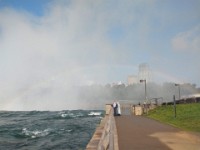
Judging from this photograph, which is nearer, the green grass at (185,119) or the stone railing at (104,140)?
the stone railing at (104,140)

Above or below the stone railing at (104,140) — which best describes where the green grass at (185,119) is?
below

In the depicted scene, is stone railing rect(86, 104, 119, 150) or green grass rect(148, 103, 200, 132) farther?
green grass rect(148, 103, 200, 132)

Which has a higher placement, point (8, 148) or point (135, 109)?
point (135, 109)

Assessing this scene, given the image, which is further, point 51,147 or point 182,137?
point 51,147

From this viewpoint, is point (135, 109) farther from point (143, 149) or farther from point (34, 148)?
point (143, 149)

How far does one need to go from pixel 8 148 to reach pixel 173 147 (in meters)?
28.7

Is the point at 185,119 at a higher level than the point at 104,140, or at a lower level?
lower

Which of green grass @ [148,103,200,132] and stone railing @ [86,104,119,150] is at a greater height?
stone railing @ [86,104,119,150]

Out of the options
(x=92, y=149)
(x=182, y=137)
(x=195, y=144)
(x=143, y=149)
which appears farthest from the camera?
(x=182, y=137)

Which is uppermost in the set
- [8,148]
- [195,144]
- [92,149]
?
[92,149]

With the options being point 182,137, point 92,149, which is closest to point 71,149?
point 182,137

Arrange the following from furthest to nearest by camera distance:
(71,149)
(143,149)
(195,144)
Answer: (71,149) < (195,144) < (143,149)

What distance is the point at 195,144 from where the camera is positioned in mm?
12906

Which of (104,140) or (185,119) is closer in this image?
(104,140)
